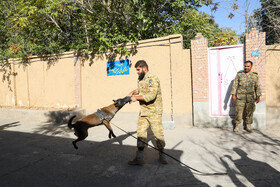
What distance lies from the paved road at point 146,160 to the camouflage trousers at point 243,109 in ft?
1.21

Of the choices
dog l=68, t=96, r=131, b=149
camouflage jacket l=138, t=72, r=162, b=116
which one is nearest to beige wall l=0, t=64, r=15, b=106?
dog l=68, t=96, r=131, b=149

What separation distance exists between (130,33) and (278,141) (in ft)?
17.1

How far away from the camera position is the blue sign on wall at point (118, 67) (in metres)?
6.76

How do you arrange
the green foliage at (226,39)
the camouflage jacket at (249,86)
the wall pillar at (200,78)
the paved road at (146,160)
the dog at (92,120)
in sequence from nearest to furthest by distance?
the paved road at (146,160)
the dog at (92,120)
the camouflage jacket at (249,86)
the wall pillar at (200,78)
the green foliage at (226,39)

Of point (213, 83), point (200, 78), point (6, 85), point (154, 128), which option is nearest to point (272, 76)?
point (213, 83)

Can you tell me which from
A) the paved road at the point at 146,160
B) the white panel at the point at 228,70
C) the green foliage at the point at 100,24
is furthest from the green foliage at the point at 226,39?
the paved road at the point at 146,160

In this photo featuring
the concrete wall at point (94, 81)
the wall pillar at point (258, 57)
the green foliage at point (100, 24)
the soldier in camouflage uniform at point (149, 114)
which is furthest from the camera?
the green foliage at point (100, 24)

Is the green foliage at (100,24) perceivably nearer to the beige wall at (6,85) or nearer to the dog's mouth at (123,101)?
the beige wall at (6,85)

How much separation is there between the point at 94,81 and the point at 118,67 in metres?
1.21

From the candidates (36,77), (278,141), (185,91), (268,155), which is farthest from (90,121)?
(36,77)

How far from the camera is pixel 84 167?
11.0ft

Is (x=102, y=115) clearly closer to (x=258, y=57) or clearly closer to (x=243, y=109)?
(x=243, y=109)

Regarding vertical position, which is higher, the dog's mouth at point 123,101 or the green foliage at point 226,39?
the green foliage at point 226,39

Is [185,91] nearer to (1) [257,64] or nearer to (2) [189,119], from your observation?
(2) [189,119]
